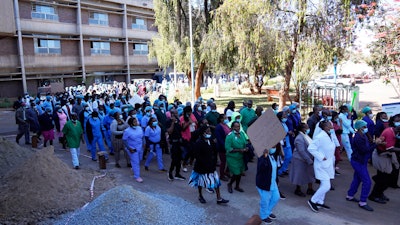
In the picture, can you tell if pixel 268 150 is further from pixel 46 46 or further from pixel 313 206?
pixel 46 46

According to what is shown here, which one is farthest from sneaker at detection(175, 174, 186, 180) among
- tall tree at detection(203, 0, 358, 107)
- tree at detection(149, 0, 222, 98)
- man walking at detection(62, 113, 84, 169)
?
tree at detection(149, 0, 222, 98)

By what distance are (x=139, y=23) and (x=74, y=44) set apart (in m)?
9.74

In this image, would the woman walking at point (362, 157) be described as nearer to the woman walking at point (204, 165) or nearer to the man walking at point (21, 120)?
the woman walking at point (204, 165)

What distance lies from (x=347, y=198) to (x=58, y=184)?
19.1 ft

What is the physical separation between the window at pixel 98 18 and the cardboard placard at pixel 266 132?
3409cm

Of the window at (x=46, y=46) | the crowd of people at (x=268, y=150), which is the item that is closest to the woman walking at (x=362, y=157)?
the crowd of people at (x=268, y=150)

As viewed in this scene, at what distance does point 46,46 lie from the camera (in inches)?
1262

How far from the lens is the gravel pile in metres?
4.99

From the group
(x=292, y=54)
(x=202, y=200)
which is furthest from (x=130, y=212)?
(x=292, y=54)

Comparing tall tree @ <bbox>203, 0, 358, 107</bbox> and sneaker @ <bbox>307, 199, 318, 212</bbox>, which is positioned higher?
tall tree @ <bbox>203, 0, 358, 107</bbox>

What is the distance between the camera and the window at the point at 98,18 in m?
35.8

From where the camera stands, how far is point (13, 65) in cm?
2947

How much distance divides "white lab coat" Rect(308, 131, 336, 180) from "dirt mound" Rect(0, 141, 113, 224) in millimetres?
4455

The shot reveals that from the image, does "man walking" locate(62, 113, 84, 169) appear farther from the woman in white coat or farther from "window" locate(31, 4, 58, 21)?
"window" locate(31, 4, 58, 21)
